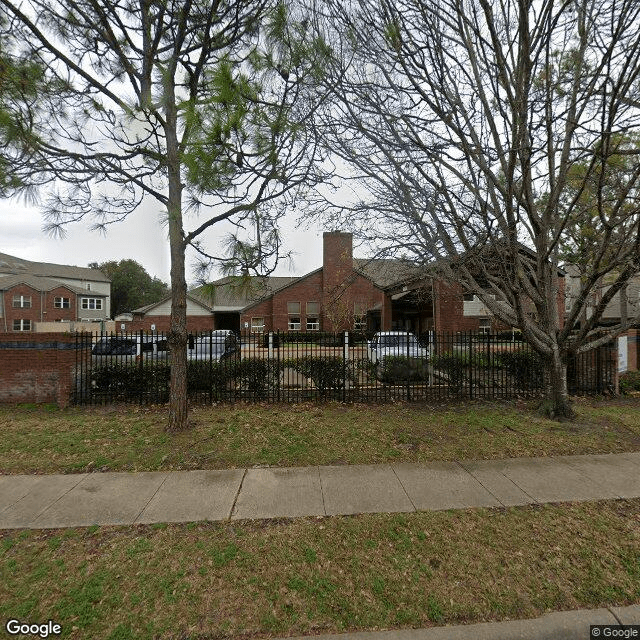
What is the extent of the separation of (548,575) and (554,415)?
192 inches

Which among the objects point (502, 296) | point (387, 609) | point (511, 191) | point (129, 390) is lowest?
point (387, 609)

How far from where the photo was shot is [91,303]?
48969mm

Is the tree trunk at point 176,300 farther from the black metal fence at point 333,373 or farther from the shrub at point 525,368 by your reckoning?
the shrub at point 525,368

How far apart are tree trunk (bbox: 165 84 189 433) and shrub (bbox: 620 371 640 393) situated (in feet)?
34.5

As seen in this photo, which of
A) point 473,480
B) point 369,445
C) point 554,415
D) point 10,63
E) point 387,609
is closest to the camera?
point 387,609

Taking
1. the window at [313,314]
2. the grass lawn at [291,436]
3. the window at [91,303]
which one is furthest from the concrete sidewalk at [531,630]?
the window at [91,303]

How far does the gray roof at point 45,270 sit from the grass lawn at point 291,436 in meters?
56.2

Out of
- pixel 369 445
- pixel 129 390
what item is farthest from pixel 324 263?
pixel 369 445

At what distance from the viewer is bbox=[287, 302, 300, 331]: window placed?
28.9 meters

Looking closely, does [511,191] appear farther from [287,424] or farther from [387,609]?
[387,609]

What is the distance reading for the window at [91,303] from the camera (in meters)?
48.1

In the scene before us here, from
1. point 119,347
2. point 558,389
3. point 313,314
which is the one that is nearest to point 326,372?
point 558,389

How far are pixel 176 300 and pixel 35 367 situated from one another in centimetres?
439

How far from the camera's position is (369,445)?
5.31 meters
